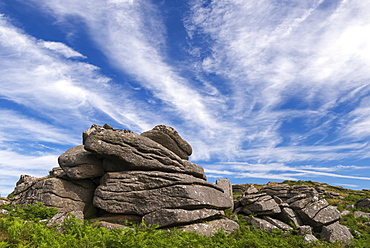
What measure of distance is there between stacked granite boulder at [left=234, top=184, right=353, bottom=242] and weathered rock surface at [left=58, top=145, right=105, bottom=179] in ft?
46.1

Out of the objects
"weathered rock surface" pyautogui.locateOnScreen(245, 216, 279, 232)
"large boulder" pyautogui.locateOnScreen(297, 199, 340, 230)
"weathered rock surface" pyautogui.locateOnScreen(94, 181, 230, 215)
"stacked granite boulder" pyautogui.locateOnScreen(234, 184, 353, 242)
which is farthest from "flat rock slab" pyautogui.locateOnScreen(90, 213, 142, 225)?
"large boulder" pyautogui.locateOnScreen(297, 199, 340, 230)

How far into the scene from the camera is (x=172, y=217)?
1906cm

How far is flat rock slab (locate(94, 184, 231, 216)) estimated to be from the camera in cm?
2003

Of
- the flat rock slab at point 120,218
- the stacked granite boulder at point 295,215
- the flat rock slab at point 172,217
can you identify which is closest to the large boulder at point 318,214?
the stacked granite boulder at point 295,215

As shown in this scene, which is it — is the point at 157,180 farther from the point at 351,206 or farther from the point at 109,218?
the point at 351,206

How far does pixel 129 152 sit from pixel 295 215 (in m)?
16.9

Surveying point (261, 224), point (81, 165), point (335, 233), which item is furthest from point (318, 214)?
point (81, 165)

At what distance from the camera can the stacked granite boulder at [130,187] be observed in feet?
65.9

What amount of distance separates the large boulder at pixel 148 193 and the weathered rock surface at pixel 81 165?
150cm

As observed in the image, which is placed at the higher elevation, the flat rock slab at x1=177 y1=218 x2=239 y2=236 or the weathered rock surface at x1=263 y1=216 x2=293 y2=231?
the weathered rock surface at x1=263 y1=216 x2=293 y2=231

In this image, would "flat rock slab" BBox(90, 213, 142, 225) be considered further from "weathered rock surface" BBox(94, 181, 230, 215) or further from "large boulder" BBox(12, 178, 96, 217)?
"large boulder" BBox(12, 178, 96, 217)

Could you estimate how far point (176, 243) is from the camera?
12.8m

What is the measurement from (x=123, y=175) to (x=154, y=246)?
1110cm

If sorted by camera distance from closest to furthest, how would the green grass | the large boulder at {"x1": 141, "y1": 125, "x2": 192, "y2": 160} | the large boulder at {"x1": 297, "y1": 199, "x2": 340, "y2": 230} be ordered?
the green grass < the large boulder at {"x1": 297, "y1": 199, "x2": 340, "y2": 230} < the large boulder at {"x1": 141, "y1": 125, "x2": 192, "y2": 160}
